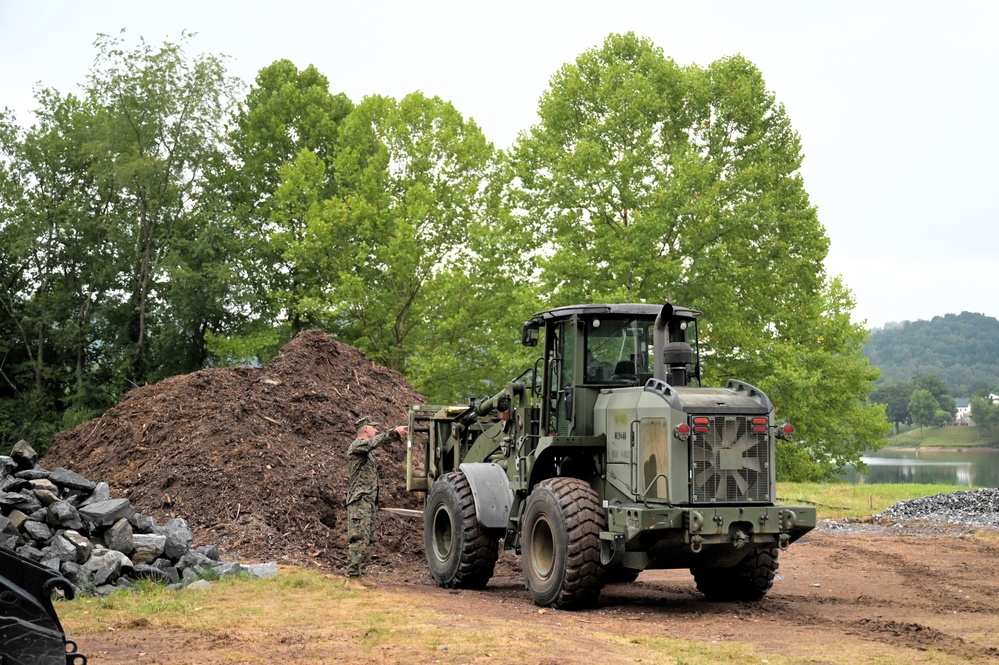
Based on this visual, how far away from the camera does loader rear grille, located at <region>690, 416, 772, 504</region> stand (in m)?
10.5

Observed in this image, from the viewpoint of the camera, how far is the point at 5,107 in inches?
1560

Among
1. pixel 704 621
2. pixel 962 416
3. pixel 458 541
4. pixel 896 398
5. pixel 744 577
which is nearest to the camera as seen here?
pixel 704 621

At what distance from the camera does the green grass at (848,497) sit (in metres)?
24.0

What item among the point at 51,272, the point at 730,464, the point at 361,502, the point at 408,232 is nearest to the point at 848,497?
the point at 408,232

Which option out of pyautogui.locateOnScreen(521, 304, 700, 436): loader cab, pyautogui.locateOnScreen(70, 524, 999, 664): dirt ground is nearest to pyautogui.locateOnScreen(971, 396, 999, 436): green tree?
pyautogui.locateOnScreen(70, 524, 999, 664): dirt ground

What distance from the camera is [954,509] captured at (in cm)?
2381

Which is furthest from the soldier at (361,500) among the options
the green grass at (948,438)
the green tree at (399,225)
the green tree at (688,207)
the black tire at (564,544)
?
the green grass at (948,438)

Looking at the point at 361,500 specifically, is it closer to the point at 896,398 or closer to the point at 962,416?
the point at 896,398

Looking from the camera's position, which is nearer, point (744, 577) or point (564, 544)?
point (564, 544)

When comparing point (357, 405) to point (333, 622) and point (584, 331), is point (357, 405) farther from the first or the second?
point (333, 622)

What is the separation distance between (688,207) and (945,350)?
149 m

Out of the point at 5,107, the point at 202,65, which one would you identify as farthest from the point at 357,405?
the point at 5,107

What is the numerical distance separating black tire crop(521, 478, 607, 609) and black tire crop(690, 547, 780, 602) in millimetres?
1484

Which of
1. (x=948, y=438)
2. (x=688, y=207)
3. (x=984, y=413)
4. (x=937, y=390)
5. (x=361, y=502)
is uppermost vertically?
(x=937, y=390)
